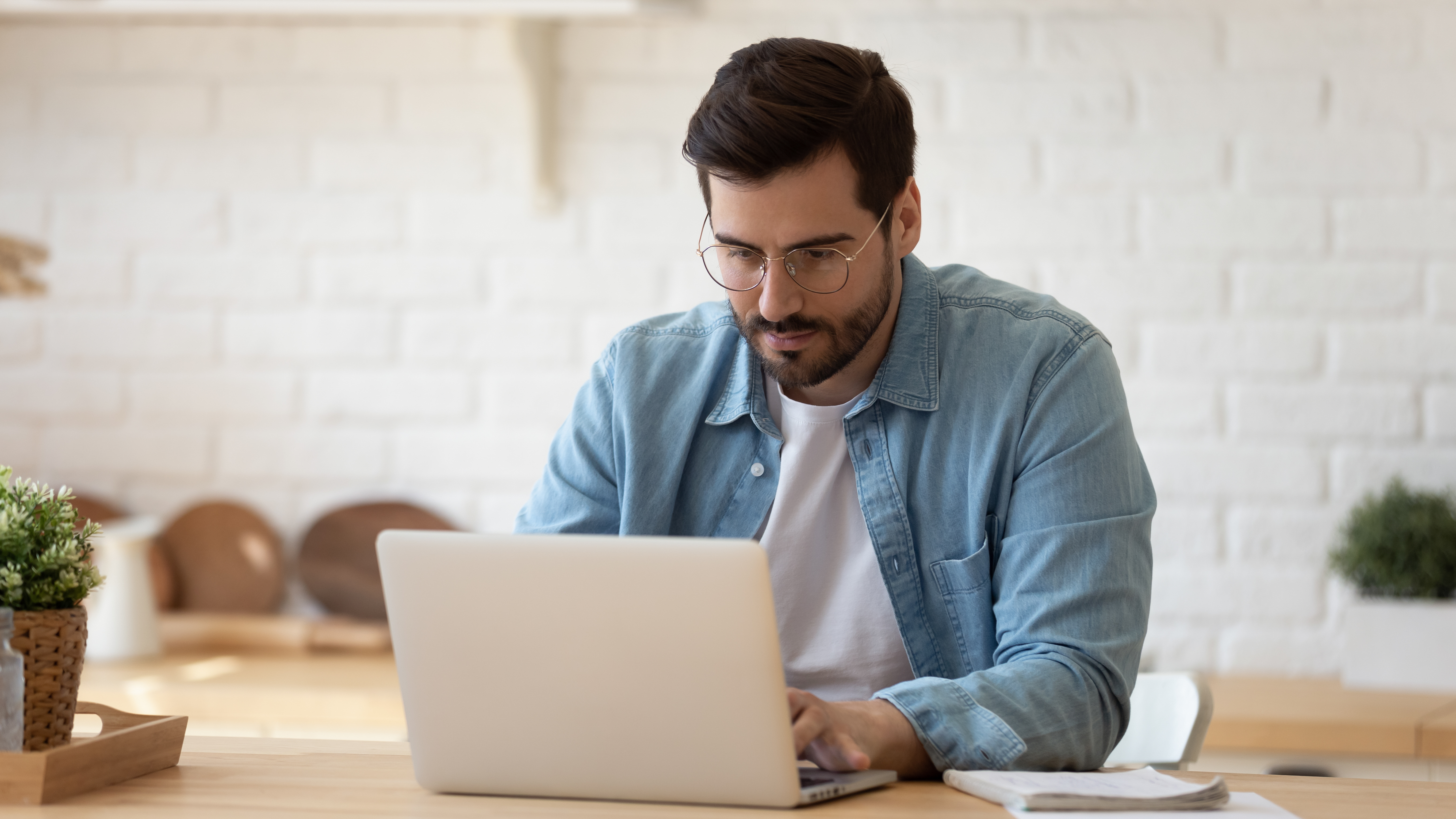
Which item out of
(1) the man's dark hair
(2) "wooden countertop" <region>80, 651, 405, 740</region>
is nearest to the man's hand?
(1) the man's dark hair

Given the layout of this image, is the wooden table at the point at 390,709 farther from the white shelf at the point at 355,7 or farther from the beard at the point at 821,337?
the white shelf at the point at 355,7

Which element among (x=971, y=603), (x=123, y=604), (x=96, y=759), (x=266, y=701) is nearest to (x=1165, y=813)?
(x=971, y=603)

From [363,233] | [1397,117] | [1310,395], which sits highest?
[1397,117]

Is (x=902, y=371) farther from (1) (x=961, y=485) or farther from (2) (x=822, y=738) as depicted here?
(2) (x=822, y=738)

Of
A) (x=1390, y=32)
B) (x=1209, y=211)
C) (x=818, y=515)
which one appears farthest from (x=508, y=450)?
(x=1390, y=32)

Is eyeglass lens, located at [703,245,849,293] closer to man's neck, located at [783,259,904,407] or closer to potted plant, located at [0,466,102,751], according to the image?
man's neck, located at [783,259,904,407]

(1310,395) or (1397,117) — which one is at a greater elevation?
(1397,117)

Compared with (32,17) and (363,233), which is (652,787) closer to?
(363,233)

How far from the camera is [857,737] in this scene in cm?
107

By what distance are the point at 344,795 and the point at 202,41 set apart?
1.78 meters

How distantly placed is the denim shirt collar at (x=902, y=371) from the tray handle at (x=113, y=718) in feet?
2.05

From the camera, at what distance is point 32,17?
7.82 feet

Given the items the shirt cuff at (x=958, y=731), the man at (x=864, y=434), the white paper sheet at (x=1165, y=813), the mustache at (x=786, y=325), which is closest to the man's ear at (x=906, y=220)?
the man at (x=864, y=434)

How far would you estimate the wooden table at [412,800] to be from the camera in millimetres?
967
